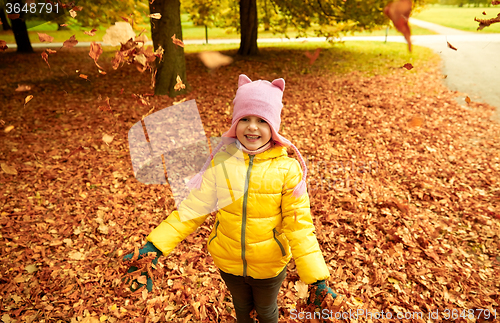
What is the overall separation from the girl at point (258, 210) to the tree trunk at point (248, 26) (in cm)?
1110

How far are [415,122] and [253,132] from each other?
602 centimetres

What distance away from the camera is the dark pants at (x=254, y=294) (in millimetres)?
2125

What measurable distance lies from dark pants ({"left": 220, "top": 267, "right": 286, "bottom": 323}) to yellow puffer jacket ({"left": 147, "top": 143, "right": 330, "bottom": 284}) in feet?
0.34

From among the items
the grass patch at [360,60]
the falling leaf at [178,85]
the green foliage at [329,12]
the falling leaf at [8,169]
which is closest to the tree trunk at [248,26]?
the grass patch at [360,60]

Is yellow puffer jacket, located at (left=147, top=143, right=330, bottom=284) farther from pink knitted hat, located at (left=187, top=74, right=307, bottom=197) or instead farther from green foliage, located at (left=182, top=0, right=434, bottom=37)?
green foliage, located at (left=182, top=0, right=434, bottom=37)

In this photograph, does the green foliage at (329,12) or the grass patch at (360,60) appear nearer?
the green foliage at (329,12)

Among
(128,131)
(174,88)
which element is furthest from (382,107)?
(128,131)

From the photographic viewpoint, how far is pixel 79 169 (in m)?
5.03

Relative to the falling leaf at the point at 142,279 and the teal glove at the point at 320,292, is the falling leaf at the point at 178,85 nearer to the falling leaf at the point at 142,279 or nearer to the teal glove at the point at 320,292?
the falling leaf at the point at 142,279

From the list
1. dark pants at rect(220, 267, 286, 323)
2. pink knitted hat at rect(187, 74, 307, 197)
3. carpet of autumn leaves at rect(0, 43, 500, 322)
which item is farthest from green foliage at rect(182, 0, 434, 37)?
dark pants at rect(220, 267, 286, 323)

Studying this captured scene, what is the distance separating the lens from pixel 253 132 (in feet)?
6.07

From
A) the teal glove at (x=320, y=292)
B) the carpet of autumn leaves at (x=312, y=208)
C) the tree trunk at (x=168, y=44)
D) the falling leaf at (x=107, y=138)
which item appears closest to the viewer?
the teal glove at (x=320, y=292)

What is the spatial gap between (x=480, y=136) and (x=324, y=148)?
131 inches

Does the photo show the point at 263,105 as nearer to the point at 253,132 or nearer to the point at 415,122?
the point at 253,132
